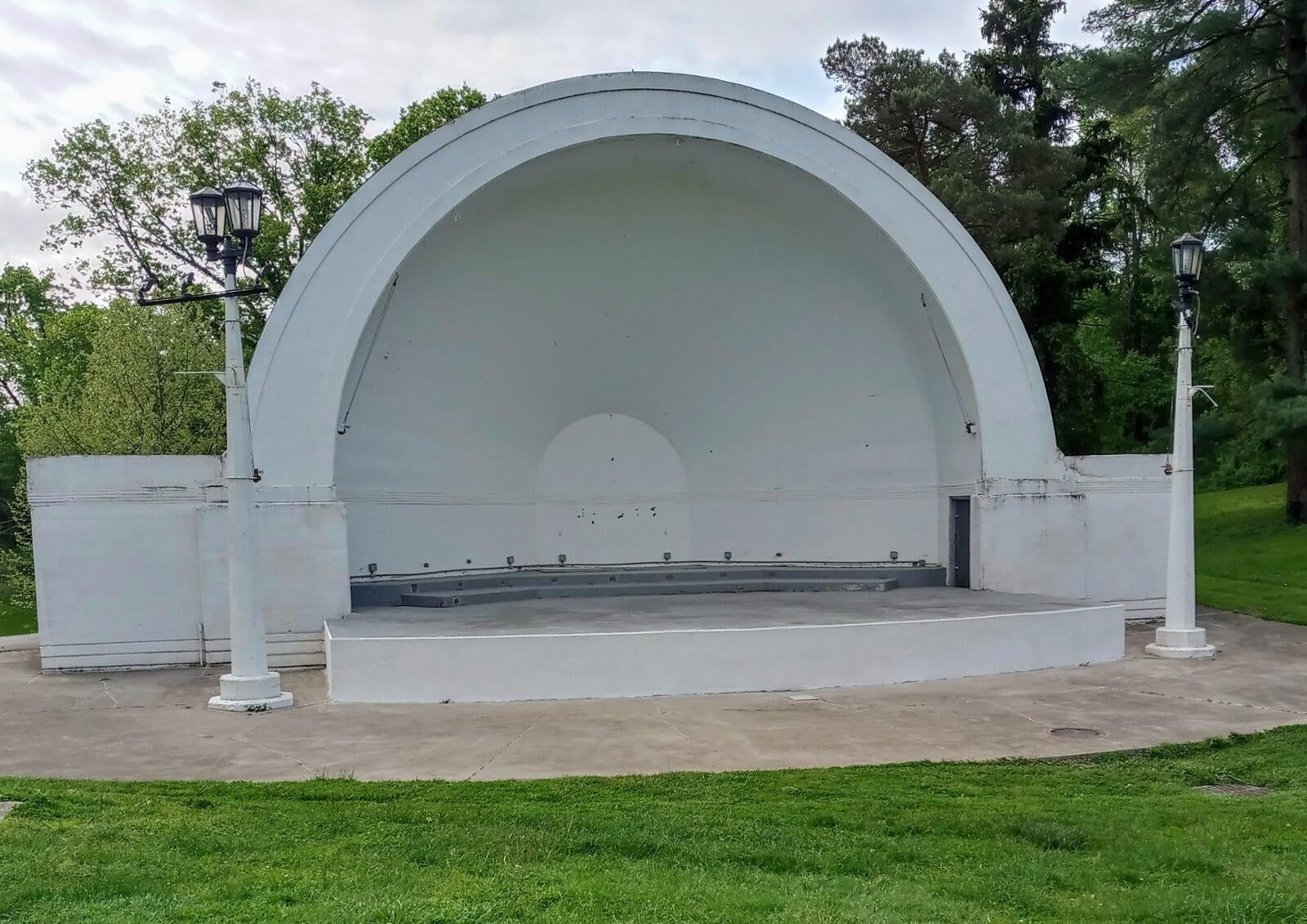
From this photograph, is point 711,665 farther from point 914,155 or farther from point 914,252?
point 914,155

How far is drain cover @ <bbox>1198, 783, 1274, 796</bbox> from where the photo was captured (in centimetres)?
666

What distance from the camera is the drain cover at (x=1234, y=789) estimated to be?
6.66m

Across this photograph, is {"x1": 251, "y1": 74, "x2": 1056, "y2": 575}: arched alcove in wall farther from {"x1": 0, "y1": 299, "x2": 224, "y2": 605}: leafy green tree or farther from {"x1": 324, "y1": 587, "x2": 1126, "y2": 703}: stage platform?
{"x1": 0, "y1": 299, "x2": 224, "y2": 605}: leafy green tree

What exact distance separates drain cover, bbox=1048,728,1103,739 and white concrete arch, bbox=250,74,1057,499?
243 inches

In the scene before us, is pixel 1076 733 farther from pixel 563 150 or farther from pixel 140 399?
pixel 140 399

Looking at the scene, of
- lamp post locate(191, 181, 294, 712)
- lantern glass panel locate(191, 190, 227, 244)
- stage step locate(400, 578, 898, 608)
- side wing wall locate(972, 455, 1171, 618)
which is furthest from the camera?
stage step locate(400, 578, 898, 608)

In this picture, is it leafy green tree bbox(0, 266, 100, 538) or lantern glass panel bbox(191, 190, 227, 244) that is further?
→ leafy green tree bbox(0, 266, 100, 538)

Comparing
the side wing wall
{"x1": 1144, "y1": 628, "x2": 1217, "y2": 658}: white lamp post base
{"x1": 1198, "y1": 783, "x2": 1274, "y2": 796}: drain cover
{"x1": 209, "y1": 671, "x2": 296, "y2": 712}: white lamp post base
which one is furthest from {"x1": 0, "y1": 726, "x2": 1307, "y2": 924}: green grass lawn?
the side wing wall

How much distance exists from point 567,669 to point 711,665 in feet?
4.56

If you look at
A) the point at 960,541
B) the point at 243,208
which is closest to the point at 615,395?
the point at 960,541

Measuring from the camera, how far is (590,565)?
54.7ft

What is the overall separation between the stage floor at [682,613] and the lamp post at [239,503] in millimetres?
810

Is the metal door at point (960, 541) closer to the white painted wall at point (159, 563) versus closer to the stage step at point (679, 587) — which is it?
the stage step at point (679, 587)

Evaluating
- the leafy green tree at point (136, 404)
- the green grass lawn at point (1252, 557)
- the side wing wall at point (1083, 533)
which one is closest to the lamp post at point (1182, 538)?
the side wing wall at point (1083, 533)
